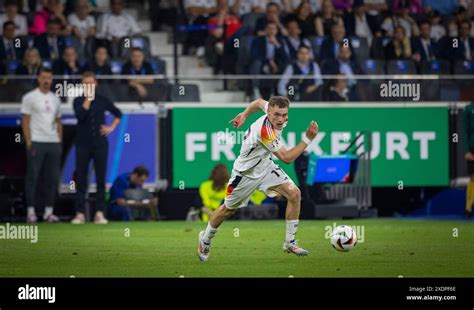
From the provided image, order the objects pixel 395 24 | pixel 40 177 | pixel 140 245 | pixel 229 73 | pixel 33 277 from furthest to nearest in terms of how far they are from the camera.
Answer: pixel 395 24, pixel 229 73, pixel 40 177, pixel 140 245, pixel 33 277

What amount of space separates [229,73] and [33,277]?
36.6 feet

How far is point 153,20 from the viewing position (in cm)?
2648

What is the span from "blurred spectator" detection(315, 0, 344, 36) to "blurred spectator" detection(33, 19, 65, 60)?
5.18 m

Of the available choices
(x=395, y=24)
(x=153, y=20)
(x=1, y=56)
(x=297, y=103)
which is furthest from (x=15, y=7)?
(x=395, y=24)

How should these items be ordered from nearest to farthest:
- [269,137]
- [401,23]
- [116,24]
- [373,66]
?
[269,137] < [373,66] < [116,24] < [401,23]

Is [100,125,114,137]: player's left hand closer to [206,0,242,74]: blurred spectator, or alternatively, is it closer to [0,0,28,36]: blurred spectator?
[206,0,242,74]: blurred spectator

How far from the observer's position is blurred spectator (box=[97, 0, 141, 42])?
24.6m

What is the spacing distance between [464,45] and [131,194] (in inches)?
304

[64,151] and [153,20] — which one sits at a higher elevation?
[153,20]

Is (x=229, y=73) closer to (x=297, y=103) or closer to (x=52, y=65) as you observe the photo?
(x=297, y=103)

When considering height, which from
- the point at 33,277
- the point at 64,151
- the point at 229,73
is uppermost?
the point at 229,73

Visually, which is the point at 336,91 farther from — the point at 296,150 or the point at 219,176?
the point at 296,150

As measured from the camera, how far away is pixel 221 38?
80.7 feet

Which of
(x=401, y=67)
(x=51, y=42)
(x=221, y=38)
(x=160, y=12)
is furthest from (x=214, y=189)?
(x=160, y=12)
